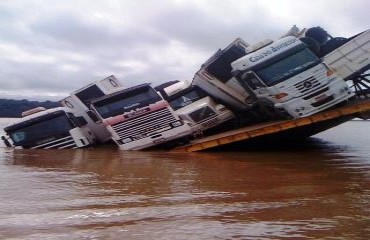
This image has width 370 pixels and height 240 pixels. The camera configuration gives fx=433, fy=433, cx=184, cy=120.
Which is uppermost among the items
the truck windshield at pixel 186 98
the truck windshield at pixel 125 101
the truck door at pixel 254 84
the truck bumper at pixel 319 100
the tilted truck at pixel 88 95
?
the tilted truck at pixel 88 95

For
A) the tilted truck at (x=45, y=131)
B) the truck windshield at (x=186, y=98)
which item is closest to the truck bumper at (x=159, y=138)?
the tilted truck at (x=45, y=131)

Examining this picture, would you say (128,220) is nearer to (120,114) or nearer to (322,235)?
(322,235)

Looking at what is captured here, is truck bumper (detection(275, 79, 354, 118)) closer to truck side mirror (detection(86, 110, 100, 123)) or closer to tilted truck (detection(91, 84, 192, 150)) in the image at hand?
tilted truck (detection(91, 84, 192, 150))

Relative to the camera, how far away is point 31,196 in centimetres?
530

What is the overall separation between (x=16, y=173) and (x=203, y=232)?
17.1 feet

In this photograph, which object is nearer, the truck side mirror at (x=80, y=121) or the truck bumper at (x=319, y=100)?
the truck bumper at (x=319, y=100)

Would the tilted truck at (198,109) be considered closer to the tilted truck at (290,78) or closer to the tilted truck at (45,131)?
the tilted truck at (290,78)

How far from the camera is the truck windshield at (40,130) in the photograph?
13.4m

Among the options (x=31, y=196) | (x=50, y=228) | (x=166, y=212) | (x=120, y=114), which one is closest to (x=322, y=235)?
(x=166, y=212)

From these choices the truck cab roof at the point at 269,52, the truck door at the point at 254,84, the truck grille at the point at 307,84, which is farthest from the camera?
the truck door at the point at 254,84

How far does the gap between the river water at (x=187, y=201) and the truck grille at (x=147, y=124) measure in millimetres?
3400

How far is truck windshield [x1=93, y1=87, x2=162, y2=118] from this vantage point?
12.0 m

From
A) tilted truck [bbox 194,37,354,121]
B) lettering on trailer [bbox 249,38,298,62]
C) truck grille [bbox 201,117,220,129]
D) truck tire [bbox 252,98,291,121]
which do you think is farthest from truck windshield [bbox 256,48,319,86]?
truck grille [bbox 201,117,220,129]

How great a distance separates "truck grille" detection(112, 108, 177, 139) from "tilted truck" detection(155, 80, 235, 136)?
1.33 metres
